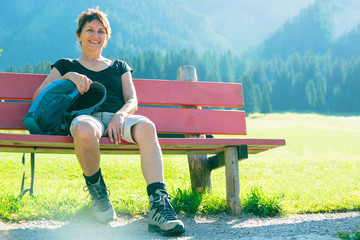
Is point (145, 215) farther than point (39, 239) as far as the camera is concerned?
Yes

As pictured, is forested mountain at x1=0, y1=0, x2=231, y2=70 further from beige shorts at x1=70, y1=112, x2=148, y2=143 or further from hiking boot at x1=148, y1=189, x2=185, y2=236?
hiking boot at x1=148, y1=189, x2=185, y2=236

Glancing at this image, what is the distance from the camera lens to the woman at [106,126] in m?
2.88

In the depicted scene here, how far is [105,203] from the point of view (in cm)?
318

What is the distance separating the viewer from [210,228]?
11.1 feet

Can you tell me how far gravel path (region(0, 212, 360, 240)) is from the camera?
9.46 feet

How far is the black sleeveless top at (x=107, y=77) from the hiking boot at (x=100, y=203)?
0.79 m

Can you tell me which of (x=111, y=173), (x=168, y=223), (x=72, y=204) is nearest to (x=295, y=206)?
(x=168, y=223)

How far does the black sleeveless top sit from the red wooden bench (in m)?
0.44

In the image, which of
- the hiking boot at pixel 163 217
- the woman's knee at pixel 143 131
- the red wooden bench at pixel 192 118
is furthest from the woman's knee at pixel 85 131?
the hiking boot at pixel 163 217

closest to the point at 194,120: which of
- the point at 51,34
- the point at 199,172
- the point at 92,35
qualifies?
the point at 199,172

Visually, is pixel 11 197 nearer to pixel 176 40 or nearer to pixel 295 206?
pixel 295 206

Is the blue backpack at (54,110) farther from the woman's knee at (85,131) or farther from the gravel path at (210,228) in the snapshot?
the gravel path at (210,228)

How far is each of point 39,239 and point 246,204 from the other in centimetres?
214

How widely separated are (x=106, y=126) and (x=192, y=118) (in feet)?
4.59
